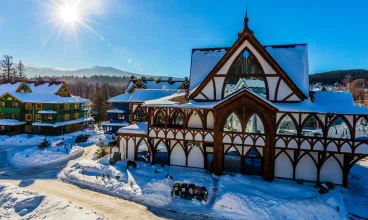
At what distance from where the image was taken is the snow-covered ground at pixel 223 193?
14.0 m

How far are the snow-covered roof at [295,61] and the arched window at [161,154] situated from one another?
12.8 meters

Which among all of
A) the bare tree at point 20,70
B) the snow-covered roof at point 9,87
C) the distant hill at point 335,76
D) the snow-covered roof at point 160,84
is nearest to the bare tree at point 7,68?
the bare tree at point 20,70

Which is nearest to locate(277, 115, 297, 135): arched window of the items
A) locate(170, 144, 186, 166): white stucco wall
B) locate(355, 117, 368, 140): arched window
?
locate(355, 117, 368, 140): arched window

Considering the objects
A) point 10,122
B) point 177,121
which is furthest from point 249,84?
point 10,122

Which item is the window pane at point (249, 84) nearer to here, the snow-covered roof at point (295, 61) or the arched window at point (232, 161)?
the snow-covered roof at point (295, 61)

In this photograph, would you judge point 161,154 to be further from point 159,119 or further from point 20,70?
point 20,70

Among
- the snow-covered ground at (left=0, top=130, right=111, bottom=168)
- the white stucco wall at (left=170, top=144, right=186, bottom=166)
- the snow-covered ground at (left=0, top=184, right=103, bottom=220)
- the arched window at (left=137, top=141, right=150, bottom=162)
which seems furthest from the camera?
the snow-covered ground at (left=0, top=130, right=111, bottom=168)

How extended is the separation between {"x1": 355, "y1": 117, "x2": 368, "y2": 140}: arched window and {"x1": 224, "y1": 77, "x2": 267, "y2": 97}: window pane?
698 centimetres

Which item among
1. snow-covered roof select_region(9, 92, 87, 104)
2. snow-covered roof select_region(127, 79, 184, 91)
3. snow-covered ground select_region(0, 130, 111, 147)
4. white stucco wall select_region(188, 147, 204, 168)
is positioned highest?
snow-covered roof select_region(127, 79, 184, 91)

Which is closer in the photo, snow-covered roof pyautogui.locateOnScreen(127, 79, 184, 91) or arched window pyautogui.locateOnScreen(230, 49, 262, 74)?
arched window pyautogui.locateOnScreen(230, 49, 262, 74)

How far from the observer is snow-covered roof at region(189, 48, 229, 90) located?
22.3 meters

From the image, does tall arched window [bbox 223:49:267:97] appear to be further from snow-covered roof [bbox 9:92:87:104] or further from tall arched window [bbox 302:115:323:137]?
snow-covered roof [bbox 9:92:87:104]

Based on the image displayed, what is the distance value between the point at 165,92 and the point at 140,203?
17.6 metres

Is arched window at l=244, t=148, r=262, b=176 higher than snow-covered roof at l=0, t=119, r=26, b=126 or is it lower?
lower
